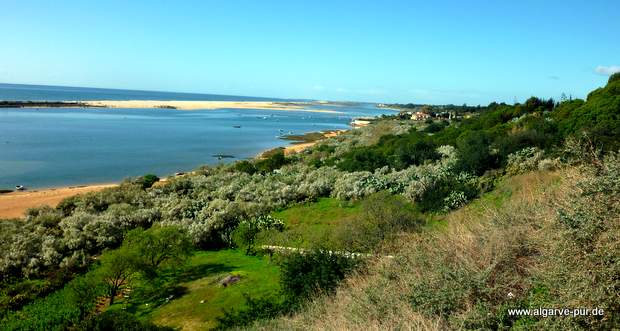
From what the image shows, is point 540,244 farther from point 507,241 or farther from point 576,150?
point 576,150

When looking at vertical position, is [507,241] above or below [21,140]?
above

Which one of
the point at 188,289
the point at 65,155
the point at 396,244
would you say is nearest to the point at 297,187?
the point at 188,289

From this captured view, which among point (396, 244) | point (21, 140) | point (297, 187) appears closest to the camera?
point (396, 244)

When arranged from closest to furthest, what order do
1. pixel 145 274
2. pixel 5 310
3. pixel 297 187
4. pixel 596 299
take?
pixel 596 299, pixel 5 310, pixel 145 274, pixel 297 187

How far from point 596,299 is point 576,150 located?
3.59m

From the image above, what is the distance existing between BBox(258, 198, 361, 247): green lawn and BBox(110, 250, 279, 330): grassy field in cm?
144

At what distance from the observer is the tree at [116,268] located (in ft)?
69.4

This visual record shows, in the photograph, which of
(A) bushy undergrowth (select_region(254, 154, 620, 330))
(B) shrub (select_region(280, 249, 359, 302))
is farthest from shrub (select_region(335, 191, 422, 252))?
(A) bushy undergrowth (select_region(254, 154, 620, 330))

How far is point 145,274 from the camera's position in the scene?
73.2 ft

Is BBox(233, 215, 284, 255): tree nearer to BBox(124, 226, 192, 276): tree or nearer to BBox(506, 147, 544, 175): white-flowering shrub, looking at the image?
BBox(124, 226, 192, 276): tree

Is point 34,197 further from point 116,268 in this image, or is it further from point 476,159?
point 476,159

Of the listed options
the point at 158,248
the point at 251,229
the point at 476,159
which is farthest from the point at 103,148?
the point at 476,159

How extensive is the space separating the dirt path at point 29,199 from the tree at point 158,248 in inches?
643

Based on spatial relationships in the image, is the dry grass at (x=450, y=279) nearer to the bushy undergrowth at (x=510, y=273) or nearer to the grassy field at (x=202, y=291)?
the bushy undergrowth at (x=510, y=273)
